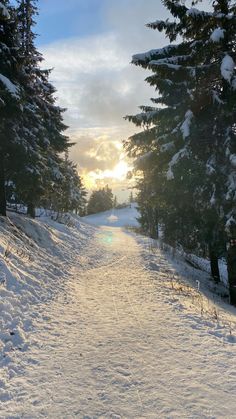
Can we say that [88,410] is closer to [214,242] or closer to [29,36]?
[214,242]

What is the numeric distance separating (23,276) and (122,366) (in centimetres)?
475

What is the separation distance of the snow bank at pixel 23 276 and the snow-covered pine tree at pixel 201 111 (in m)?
5.46

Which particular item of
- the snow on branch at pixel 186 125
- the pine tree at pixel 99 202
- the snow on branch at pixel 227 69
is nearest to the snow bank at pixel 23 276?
the snow on branch at pixel 186 125

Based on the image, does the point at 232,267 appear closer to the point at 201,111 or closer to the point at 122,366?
the point at 201,111

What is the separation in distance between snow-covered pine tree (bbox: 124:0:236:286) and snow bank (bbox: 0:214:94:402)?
546 centimetres

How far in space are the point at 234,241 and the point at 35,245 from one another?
7.72m

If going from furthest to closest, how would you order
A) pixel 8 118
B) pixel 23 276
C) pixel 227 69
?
pixel 8 118
pixel 227 69
pixel 23 276

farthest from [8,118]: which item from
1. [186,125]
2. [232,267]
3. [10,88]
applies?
[232,267]

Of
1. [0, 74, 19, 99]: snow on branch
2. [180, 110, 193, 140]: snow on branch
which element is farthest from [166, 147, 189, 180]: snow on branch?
[0, 74, 19, 99]: snow on branch

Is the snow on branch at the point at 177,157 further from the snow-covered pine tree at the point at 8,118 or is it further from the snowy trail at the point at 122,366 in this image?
the snow-covered pine tree at the point at 8,118

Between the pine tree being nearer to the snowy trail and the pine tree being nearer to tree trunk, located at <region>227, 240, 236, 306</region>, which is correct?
tree trunk, located at <region>227, 240, 236, 306</region>

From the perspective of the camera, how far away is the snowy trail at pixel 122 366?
4566 mm

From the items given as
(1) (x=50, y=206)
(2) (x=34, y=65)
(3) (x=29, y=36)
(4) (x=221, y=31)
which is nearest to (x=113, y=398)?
(4) (x=221, y=31)

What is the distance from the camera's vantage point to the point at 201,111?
12320 millimetres
